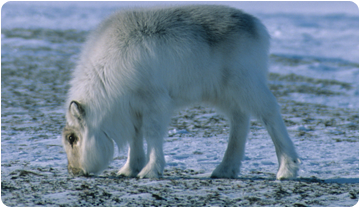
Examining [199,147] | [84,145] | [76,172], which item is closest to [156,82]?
[84,145]

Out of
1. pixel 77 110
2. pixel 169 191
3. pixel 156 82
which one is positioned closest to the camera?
pixel 169 191

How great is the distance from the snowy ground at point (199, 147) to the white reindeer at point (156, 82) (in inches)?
10.4

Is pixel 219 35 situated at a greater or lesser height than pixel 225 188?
greater

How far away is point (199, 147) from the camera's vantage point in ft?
18.0

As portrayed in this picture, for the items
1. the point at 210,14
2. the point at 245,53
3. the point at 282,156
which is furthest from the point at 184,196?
the point at 210,14

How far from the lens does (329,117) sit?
7352 mm

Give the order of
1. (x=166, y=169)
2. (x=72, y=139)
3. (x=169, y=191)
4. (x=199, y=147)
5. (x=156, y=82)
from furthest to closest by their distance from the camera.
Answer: (x=199, y=147) < (x=166, y=169) < (x=72, y=139) < (x=156, y=82) < (x=169, y=191)

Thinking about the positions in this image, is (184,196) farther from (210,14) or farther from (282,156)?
(210,14)

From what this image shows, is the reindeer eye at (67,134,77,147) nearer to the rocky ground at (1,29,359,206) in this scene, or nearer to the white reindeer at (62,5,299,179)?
the white reindeer at (62,5,299,179)

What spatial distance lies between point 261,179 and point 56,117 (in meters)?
3.77

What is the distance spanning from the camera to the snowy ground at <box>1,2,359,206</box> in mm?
3625

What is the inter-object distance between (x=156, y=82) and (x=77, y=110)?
0.73 meters

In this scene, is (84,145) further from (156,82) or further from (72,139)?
(156,82)

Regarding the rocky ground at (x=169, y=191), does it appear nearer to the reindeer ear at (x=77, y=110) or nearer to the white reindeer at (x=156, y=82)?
the white reindeer at (x=156, y=82)
